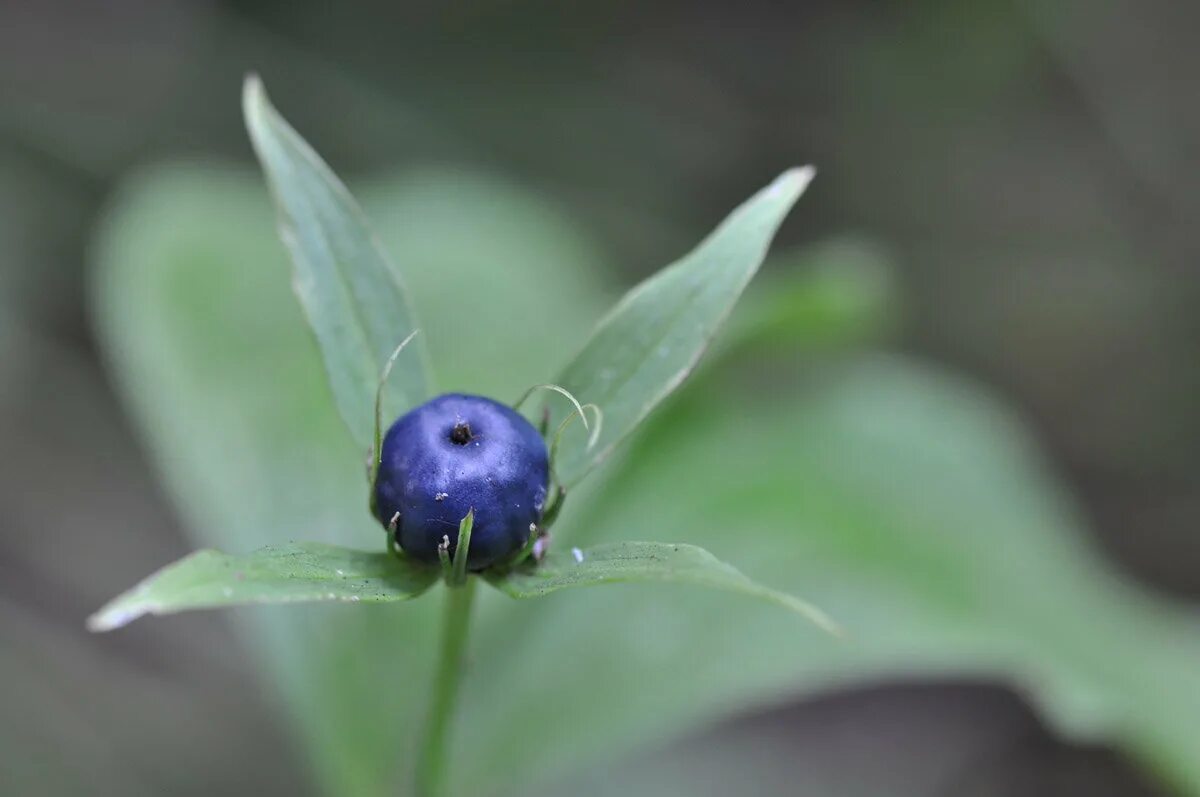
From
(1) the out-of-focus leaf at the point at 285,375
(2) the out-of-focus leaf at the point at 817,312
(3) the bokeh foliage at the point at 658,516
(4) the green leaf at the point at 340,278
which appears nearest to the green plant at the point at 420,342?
(4) the green leaf at the point at 340,278

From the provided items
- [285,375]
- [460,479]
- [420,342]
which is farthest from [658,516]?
[460,479]

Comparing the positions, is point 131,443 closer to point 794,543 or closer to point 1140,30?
point 794,543

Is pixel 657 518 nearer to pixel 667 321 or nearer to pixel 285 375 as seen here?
pixel 285 375

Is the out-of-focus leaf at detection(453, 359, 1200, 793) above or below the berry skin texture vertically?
below

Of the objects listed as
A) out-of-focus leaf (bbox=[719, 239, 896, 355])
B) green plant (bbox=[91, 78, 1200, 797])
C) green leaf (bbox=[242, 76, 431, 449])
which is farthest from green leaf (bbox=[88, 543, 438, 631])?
out-of-focus leaf (bbox=[719, 239, 896, 355])

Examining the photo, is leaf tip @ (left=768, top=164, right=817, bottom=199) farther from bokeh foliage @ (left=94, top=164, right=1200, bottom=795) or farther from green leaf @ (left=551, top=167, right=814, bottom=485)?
bokeh foliage @ (left=94, top=164, right=1200, bottom=795)
